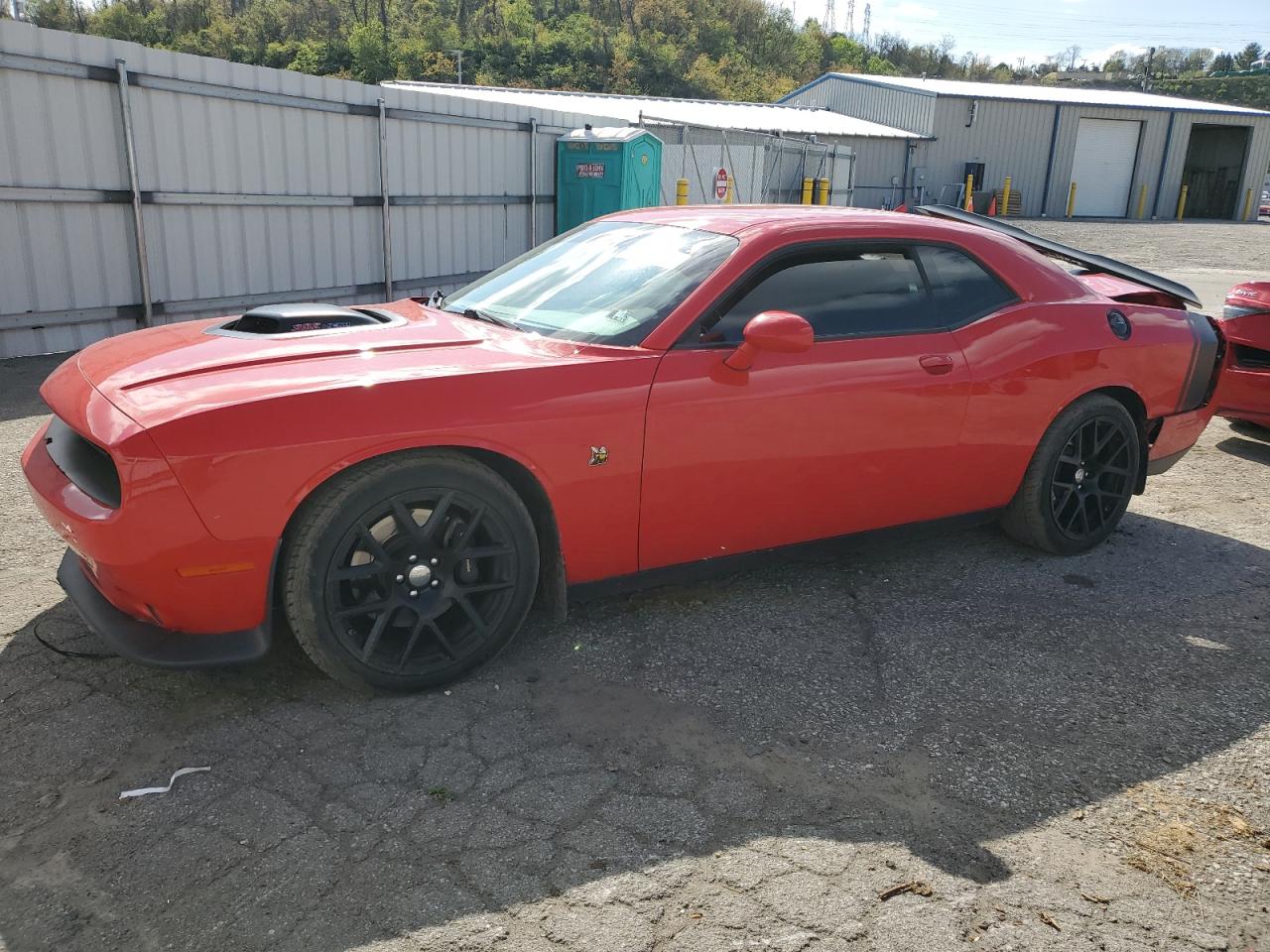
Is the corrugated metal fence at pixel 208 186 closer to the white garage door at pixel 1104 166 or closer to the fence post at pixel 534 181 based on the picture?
the fence post at pixel 534 181

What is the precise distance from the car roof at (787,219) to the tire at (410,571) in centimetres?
149

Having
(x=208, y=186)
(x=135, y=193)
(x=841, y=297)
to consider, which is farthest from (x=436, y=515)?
(x=208, y=186)

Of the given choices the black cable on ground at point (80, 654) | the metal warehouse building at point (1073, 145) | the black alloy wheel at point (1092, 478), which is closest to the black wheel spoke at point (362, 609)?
the black cable on ground at point (80, 654)

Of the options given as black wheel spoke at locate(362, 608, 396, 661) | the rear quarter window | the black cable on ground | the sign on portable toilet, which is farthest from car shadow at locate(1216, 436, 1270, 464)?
the sign on portable toilet

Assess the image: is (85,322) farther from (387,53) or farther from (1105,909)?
(387,53)

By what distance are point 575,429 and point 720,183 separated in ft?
46.1

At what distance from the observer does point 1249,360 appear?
6395 millimetres

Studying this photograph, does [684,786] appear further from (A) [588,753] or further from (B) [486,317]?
(B) [486,317]

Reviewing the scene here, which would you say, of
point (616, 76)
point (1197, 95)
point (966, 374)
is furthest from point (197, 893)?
point (1197, 95)

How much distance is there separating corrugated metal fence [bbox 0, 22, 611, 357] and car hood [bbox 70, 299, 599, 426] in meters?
5.34

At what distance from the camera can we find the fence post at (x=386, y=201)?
1054cm

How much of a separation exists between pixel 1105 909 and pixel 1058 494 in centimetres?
252

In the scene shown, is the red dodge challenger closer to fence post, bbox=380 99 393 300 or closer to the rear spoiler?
the rear spoiler

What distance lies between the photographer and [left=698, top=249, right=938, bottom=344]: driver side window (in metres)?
3.58
